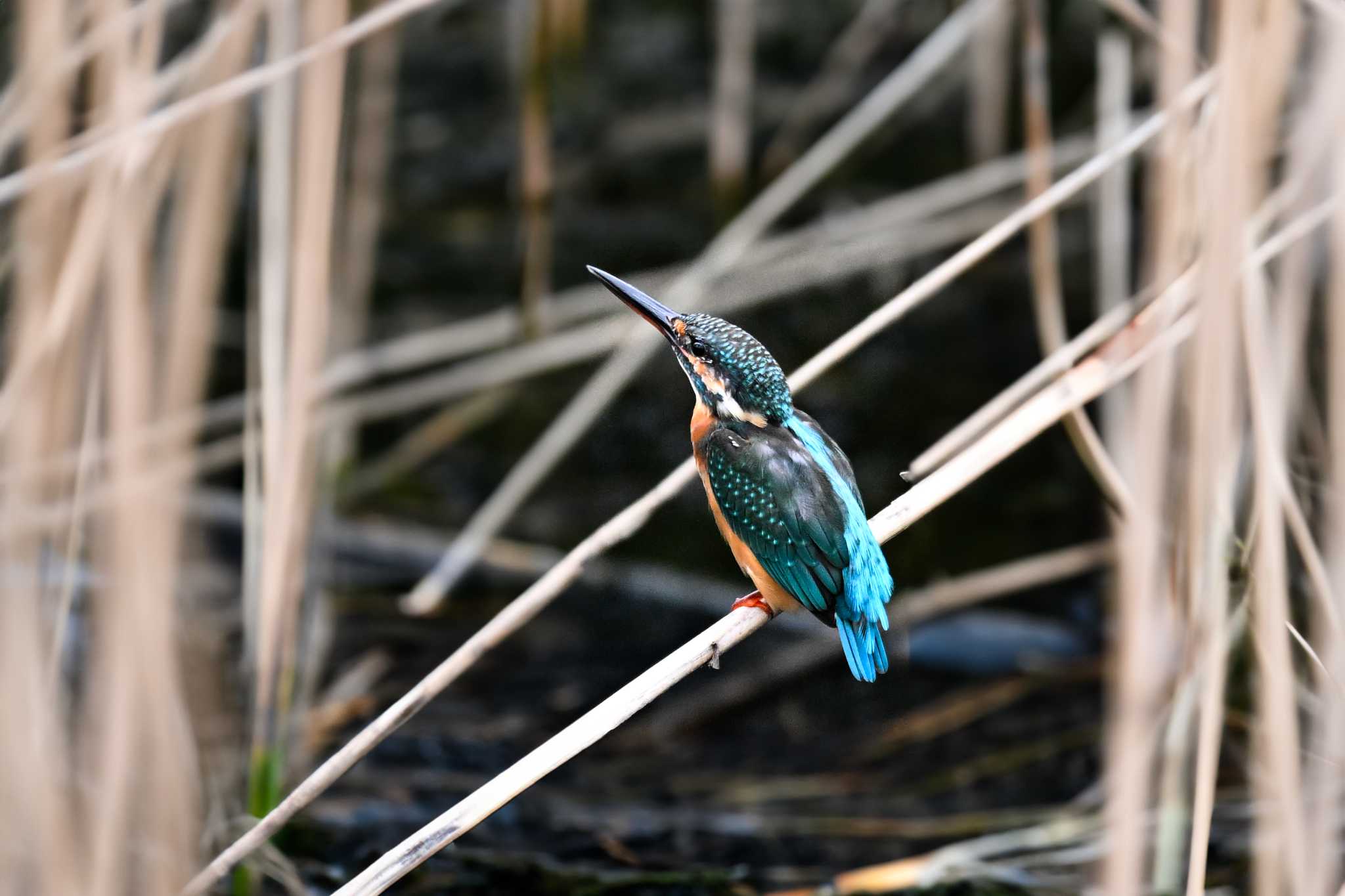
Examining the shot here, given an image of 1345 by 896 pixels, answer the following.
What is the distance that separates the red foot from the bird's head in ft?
0.99

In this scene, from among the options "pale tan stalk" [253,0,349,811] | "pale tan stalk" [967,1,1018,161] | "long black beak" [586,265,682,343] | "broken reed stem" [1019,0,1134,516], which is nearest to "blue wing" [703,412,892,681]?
"long black beak" [586,265,682,343]

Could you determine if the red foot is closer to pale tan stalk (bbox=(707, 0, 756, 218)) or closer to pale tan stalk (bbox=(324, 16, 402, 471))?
pale tan stalk (bbox=(324, 16, 402, 471))

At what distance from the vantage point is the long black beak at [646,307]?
237 cm

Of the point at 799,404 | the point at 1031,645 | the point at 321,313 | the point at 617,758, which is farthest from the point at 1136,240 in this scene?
the point at 321,313

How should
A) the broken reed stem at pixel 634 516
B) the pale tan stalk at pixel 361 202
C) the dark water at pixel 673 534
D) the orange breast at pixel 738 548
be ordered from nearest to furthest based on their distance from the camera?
the broken reed stem at pixel 634 516
the orange breast at pixel 738 548
the dark water at pixel 673 534
the pale tan stalk at pixel 361 202

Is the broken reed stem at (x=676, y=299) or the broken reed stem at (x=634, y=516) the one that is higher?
the broken reed stem at (x=676, y=299)

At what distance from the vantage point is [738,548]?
2.34 m

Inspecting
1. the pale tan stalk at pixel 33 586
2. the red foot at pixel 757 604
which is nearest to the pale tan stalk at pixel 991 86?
the red foot at pixel 757 604

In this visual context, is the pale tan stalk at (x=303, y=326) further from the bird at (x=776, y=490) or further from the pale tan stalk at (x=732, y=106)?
the pale tan stalk at (x=732, y=106)

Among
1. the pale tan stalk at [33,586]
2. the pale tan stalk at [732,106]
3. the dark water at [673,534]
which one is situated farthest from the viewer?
the pale tan stalk at [732,106]

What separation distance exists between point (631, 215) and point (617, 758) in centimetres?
324

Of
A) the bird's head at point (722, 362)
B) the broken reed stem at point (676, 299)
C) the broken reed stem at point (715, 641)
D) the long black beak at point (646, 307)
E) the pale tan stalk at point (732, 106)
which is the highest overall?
the pale tan stalk at point (732, 106)

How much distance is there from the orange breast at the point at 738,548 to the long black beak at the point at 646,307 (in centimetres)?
16

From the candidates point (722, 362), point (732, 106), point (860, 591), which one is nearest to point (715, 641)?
point (860, 591)
